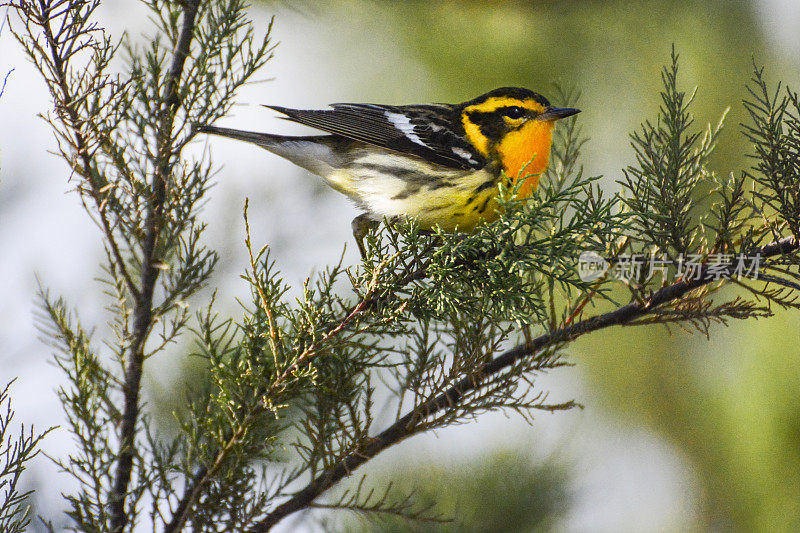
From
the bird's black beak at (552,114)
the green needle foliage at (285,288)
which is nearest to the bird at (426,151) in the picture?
the bird's black beak at (552,114)

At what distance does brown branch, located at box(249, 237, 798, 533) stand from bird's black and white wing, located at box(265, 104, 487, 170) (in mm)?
958

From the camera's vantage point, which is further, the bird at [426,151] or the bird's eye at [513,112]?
the bird's eye at [513,112]

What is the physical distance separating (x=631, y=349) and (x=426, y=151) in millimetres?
1029

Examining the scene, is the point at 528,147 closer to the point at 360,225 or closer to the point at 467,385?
the point at 360,225

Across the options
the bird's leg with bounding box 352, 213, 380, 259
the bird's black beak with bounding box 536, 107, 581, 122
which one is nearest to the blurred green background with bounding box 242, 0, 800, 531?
the bird's black beak with bounding box 536, 107, 581, 122

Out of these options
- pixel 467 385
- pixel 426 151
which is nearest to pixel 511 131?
pixel 426 151

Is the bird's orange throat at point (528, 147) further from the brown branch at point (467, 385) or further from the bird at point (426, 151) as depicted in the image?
the brown branch at point (467, 385)

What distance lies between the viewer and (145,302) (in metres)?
1.29

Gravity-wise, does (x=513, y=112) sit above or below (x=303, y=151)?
below

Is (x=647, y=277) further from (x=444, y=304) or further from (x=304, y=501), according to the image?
(x=304, y=501)

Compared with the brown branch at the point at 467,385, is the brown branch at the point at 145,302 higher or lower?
higher

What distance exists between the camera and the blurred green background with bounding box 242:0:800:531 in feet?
6.08

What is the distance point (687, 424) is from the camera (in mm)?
2217

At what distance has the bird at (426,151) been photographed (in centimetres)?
222
